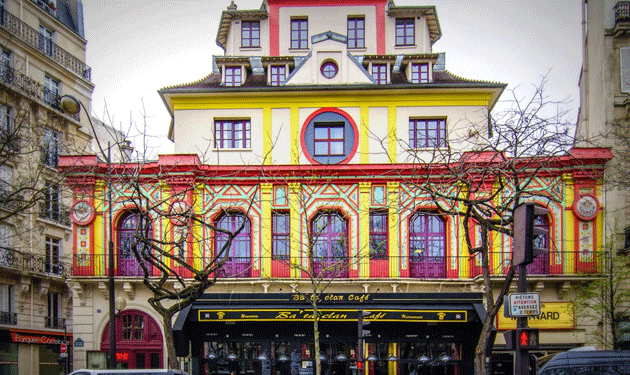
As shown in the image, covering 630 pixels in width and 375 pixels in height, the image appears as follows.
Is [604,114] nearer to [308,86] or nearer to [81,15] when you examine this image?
[308,86]

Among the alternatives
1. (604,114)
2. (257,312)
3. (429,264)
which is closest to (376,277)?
(429,264)

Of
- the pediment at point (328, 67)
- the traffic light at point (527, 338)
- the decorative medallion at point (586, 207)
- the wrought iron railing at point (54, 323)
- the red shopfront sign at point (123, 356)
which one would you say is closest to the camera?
the traffic light at point (527, 338)

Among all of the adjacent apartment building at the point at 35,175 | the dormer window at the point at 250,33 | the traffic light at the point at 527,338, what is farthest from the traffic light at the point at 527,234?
the adjacent apartment building at the point at 35,175

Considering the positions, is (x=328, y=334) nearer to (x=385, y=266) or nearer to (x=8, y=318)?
(x=385, y=266)

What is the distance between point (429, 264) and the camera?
24234mm

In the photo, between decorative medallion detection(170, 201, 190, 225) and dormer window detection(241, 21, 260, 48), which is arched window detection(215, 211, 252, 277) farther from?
dormer window detection(241, 21, 260, 48)

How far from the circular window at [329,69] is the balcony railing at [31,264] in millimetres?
14198

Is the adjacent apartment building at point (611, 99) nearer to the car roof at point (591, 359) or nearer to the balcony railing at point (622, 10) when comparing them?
the balcony railing at point (622, 10)

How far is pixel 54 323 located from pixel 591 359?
26.7 meters

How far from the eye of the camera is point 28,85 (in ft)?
97.9

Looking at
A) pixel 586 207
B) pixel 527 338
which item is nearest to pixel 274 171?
pixel 586 207

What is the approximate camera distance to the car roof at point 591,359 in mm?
11297

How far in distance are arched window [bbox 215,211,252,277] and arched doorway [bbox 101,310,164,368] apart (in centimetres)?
331

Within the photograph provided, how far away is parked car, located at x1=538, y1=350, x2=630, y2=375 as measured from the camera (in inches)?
442
